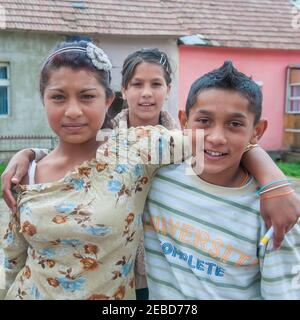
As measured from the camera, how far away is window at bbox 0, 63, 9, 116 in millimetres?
9336

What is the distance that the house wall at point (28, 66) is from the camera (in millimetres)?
9203

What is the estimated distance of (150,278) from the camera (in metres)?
1.53

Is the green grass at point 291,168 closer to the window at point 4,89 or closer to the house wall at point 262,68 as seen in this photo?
A: the house wall at point 262,68

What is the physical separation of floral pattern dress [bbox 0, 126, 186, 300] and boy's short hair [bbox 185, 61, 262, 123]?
0.79 feet

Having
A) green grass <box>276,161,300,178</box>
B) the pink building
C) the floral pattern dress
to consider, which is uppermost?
the pink building

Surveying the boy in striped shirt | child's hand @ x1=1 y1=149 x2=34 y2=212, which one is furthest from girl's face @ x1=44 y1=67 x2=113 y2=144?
the boy in striped shirt

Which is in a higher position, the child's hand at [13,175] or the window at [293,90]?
the window at [293,90]

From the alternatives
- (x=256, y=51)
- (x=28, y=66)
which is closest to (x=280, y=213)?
(x=28, y=66)

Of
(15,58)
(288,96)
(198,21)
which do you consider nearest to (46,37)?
(15,58)

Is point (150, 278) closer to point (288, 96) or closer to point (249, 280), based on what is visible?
point (249, 280)

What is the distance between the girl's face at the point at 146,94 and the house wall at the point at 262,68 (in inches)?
303

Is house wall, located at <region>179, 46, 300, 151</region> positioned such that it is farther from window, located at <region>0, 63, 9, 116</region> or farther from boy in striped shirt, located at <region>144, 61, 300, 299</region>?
boy in striped shirt, located at <region>144, 61, 300, 299</region>

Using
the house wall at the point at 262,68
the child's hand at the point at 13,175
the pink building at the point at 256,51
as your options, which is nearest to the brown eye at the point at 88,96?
the child's hand at the point at 13,175
